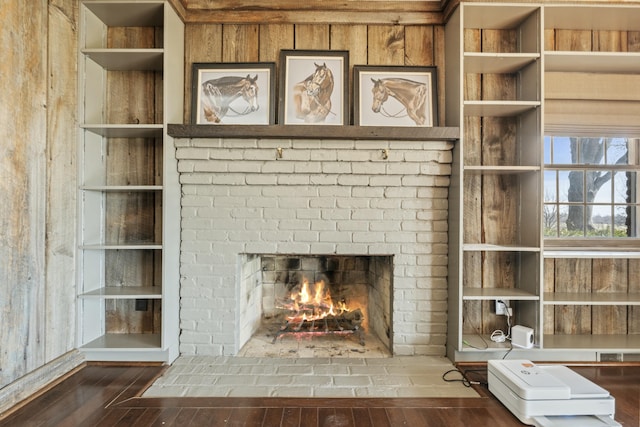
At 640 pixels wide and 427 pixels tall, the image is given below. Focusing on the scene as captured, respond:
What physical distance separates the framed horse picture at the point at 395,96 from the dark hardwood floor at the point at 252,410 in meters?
1.74

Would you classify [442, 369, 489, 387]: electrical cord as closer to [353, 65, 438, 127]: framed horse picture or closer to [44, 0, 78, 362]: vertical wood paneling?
[353, 65, 438, 127]: framed horse picture

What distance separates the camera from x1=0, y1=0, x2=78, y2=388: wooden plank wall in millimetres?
1850

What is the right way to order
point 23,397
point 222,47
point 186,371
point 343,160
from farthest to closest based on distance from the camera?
point 222,47
point 343,160
point 186,371
point 23,397

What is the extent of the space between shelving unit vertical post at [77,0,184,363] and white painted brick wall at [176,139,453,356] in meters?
0.15

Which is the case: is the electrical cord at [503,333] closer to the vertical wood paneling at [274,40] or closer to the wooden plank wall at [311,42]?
the wooden plank wall at [311,42]

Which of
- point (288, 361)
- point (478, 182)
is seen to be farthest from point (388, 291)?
point (478, 182)

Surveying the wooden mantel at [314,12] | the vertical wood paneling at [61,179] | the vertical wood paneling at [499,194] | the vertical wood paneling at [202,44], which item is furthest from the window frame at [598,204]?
the vertical wood paneling at [61,179]

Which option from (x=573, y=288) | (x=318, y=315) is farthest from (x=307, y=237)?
(x=573, y=288)

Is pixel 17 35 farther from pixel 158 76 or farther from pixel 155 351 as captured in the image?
pixel 155 351

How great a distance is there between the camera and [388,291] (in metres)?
2.59

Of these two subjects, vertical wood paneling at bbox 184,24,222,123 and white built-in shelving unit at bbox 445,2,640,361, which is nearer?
white built-in shelving unit at bbox 445,2,640,361

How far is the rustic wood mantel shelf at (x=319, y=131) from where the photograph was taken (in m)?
2.30

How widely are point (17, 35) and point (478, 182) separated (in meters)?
2.94

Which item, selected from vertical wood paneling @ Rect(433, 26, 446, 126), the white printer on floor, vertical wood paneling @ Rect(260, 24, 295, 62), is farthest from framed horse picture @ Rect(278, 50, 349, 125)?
the white printer on floor
